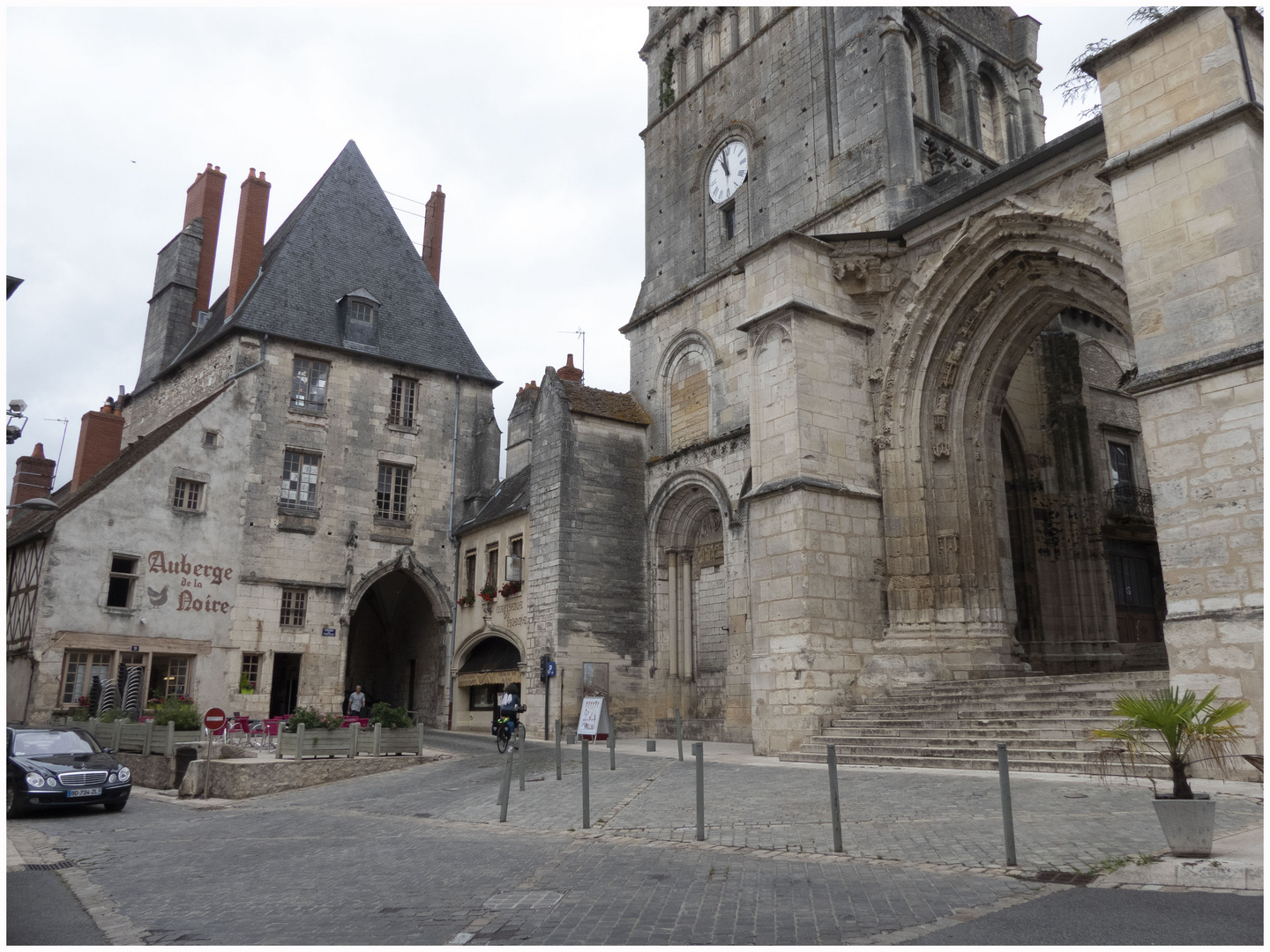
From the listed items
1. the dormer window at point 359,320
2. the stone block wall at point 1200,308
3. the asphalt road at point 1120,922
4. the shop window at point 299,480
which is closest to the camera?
the asphalt road at point 1120,922

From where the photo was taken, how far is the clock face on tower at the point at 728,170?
21688 millimetres

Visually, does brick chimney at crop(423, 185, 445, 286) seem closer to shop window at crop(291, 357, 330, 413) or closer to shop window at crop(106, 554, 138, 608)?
shop window at crop(291, 357, 330, 413)

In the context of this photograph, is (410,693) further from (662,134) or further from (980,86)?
(980,86)

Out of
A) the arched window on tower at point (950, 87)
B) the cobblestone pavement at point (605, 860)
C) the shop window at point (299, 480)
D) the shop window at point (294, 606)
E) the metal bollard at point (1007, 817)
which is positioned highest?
the arched window on tower at point (950, 87)

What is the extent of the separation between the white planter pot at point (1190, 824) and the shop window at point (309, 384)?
21.9 metres

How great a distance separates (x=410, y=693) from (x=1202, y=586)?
831 inches

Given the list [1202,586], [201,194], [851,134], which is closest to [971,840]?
[1202,586]

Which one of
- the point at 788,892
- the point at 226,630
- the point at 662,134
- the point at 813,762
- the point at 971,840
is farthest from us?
the point at 662,134

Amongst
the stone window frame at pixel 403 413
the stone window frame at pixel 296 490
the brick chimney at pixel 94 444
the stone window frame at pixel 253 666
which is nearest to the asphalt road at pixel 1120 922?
the stone window frame at pixel 253 666

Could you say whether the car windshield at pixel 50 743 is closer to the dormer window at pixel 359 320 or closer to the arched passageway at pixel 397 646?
the arched passageway at pixel 397 646

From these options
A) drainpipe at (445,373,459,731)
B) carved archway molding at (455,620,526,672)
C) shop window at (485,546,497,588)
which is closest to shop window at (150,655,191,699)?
drainpipe at (445,373,459,731)

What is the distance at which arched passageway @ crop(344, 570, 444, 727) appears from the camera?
2538 centimetres

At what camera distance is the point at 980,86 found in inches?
852

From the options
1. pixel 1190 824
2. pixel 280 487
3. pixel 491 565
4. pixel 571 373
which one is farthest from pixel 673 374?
pixel 1190 824
